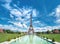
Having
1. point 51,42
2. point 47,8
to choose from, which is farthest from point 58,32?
point 47,8

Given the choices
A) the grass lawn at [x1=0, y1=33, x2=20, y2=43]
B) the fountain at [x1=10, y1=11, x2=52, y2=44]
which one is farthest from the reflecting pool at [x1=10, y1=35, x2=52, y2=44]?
the grass lawn at [x1=0, y1=33, x2=20, y2=43]

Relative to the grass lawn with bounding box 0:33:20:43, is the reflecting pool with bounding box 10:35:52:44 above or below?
below

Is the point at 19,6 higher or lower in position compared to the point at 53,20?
higher

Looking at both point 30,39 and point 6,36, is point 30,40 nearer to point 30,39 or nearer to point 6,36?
point 30,39

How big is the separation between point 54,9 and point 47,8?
10.2 inches

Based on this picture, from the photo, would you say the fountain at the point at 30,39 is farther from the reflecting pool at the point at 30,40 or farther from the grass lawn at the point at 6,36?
the grass lawn at the point at 6,36

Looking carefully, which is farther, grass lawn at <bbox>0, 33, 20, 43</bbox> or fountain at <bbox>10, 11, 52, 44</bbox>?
grass lawn at <bbox>0, 33, 20, 43</bbox>

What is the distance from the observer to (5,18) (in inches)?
315

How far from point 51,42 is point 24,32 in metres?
1.09

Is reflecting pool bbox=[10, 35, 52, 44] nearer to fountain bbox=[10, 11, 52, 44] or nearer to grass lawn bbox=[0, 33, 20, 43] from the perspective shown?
fountain bbox=[10, 11, 52, 44]

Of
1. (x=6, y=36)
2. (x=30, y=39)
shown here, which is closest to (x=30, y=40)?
(x=30, y=39)

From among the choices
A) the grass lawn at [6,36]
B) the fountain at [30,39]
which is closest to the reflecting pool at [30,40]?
the fountain at [30,39]

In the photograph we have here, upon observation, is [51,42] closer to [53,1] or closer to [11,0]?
[53,1]

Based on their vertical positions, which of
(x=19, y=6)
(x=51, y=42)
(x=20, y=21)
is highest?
(x=19, y=6)
